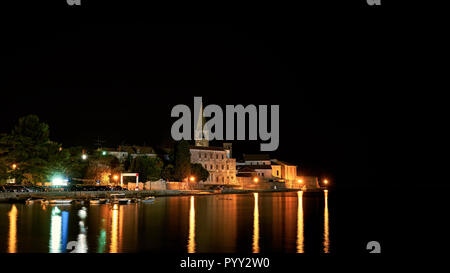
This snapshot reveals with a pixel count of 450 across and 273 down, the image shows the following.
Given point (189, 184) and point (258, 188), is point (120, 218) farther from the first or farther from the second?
point (258, 188)

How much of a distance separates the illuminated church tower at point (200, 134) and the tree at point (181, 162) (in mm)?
36812

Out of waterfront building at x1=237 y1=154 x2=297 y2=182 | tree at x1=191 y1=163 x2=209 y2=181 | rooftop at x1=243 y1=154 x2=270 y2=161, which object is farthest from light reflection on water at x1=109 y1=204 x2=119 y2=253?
rooftop at x1=243 y1=154 x2=270 y2=161

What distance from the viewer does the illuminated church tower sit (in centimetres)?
12175

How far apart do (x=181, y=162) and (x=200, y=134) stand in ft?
128

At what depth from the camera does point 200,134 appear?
→ 4830 inches

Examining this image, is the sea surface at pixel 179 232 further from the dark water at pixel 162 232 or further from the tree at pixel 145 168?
the tree at pixel 145 168

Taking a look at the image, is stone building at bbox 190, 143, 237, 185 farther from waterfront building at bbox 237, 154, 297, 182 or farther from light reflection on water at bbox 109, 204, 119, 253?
light reflection on water at bbox 109, 204, 119, 253

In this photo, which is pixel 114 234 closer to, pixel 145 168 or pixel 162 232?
pixel 162 232

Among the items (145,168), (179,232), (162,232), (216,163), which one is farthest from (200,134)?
(162,232)

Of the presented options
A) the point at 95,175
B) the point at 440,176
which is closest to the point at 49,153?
the point at 95,175

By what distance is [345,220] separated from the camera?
3928 cm
